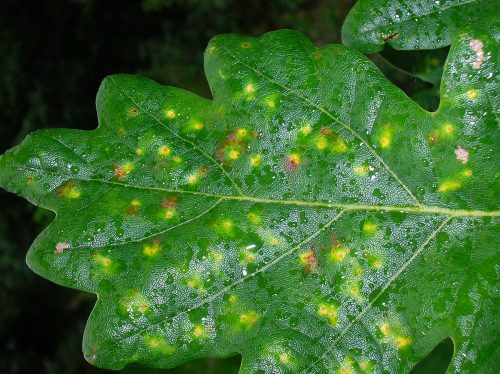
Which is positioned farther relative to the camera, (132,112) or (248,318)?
(132,112)

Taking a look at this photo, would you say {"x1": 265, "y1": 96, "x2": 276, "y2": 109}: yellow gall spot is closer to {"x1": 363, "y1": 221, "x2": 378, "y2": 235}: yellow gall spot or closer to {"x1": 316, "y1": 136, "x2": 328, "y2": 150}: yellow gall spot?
{"x1": 316, "y1": 136, "x2": 328, "y2": 150}: yellow gall spot

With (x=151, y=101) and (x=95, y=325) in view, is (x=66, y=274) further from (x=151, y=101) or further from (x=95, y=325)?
(x=151, y=101)

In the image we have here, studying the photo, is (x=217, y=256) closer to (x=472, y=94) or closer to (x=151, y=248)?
(x=151, y=248)

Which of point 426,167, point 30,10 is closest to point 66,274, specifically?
point 426,167

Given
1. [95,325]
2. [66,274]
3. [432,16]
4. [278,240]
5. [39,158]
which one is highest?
[432,16]

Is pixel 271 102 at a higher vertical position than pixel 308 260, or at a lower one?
higher

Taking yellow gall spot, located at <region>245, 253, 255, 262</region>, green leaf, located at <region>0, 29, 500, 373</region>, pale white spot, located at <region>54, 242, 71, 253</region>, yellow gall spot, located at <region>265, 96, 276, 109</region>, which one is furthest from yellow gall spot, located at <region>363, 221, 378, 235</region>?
pale white spot, located at <region>54, 242, 71, 253</region>

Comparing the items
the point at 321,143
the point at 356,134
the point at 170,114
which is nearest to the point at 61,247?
the point at 170,114
